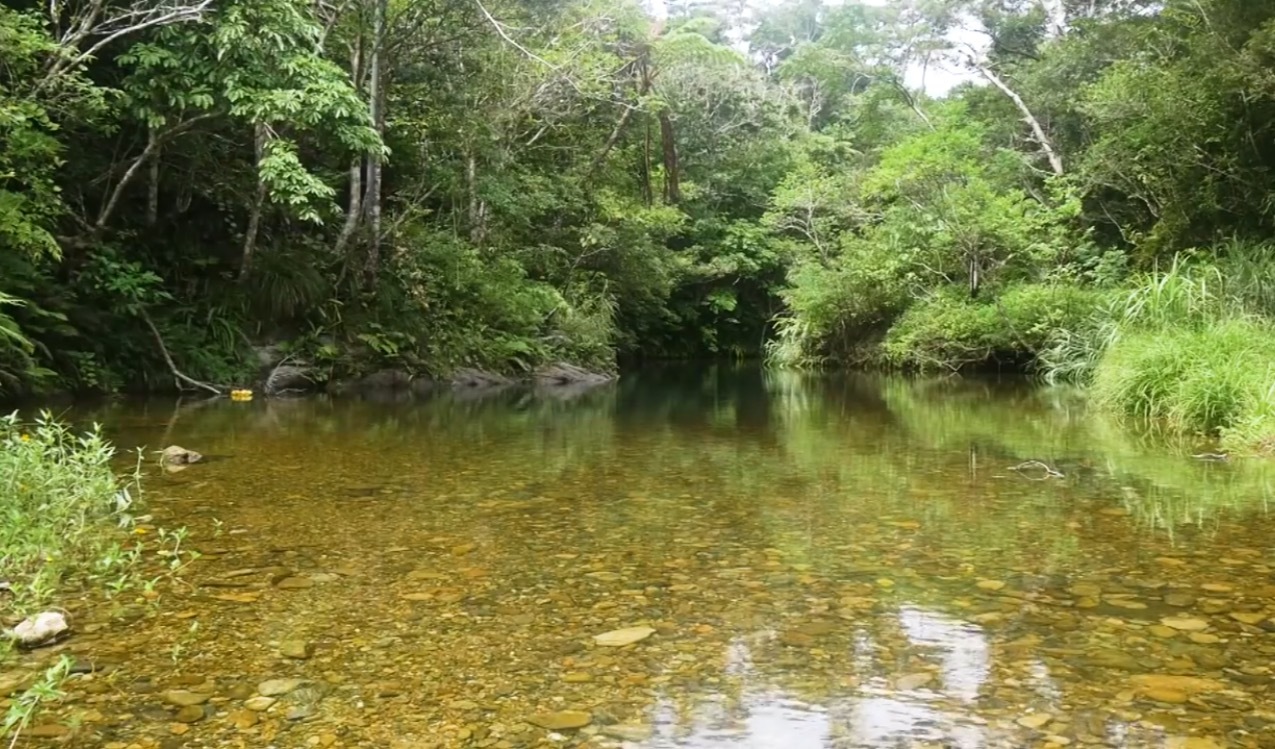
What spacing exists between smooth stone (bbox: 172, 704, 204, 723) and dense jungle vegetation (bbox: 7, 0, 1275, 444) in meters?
5.49

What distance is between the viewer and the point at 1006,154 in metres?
21.8

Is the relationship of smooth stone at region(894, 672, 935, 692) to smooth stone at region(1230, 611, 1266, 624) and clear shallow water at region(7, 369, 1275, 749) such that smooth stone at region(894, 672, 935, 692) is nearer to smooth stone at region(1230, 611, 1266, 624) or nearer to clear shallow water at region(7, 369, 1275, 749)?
clear shallow water at region(7, 369, 1275, 749)

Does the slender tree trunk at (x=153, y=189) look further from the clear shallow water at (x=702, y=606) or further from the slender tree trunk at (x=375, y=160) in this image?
the clear shallow water at (x=702, y=606)

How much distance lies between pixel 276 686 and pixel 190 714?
9.4 inches

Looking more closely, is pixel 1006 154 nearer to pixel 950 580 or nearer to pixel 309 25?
pixel 309 25

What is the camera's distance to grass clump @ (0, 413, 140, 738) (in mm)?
3146

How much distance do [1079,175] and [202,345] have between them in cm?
1536

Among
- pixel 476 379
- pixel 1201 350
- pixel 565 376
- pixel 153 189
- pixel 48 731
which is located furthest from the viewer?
pixel 565 376

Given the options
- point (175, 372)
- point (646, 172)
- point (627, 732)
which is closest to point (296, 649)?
point (627, 732)

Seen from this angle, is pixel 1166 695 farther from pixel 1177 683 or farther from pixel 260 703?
pixel 260 703

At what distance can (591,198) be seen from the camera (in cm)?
2084

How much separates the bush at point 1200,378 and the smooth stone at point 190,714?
730cm

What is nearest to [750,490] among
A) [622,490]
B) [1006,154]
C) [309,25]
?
[622,490]

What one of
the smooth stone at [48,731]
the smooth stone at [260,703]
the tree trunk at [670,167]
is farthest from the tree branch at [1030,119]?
the smooth stone at [48,731]
